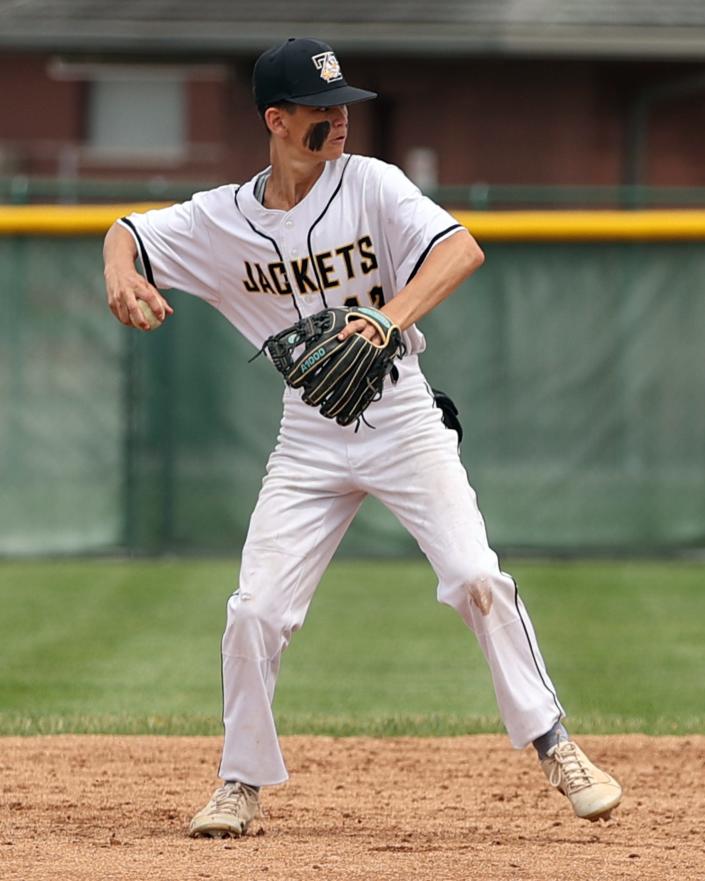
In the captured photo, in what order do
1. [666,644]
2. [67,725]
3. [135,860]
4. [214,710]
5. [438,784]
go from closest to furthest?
[135,860], [438,784], [67,725], [214,710], [666,644]

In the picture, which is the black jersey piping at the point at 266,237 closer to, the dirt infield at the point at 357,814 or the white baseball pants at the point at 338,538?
the white baseball pants at the point at 338,538

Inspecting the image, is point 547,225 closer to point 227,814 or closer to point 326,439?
point 326,439

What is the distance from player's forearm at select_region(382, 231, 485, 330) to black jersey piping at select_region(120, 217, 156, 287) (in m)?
0.76

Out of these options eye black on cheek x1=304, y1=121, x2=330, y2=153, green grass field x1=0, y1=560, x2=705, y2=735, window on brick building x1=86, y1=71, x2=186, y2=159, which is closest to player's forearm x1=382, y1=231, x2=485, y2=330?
eye black on cheek x1=304, y1=121, x2=330, y2=153

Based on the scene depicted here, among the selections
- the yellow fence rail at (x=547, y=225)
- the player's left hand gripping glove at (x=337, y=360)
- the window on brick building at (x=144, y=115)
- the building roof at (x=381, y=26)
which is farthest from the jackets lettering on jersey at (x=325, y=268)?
the window on brick building at (x=144, y=115)

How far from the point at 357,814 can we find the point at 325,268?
5.20ft

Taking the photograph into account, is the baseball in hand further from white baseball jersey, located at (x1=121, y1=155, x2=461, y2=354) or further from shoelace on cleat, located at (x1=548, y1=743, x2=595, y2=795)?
shoelace on cleat, located at (x1=548, y1=743, x2=595, y2=795)

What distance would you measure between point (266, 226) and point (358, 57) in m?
11.0

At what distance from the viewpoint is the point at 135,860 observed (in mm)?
4223

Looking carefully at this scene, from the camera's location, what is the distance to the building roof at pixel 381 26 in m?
14.6

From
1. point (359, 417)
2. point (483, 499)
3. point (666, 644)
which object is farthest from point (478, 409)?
point (359, 417)

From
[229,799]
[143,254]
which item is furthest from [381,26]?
[229,799]

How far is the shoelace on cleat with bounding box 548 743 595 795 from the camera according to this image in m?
4.45

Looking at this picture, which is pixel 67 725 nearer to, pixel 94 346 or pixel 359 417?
pixel 359 417
